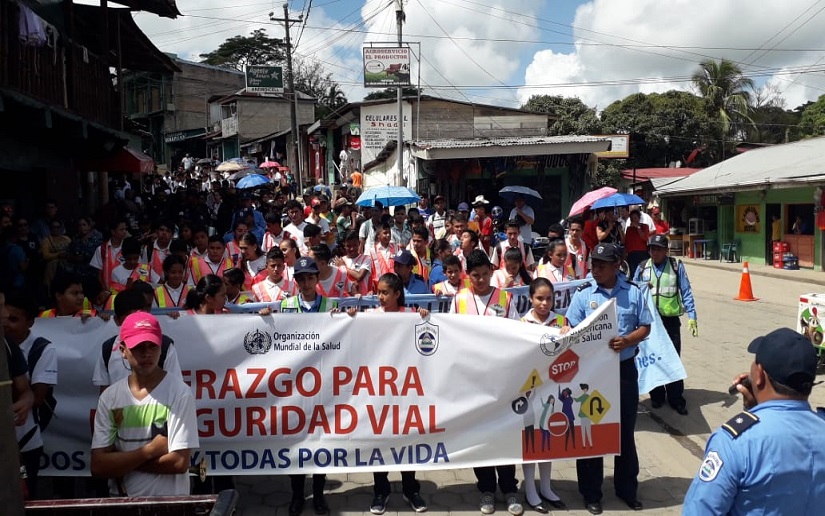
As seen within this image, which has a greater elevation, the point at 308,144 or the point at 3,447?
the point at 308,144

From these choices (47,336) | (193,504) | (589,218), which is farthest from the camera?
(589,218)

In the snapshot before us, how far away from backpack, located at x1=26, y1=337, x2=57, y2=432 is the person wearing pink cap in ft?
3.23

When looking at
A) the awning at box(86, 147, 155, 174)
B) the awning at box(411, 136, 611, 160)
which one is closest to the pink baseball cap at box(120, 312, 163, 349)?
the awning at box(86, 147, 155, 174)

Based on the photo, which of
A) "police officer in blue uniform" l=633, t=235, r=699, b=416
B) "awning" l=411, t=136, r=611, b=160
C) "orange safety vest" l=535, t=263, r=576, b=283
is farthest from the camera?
"awning" l=411, t=136, r=611, b=160

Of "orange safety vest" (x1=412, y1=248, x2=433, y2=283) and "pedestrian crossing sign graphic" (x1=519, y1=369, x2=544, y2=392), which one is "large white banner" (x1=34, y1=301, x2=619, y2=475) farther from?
"orange safety vest" (x1=412, y1=248, x2=433, y2=283)

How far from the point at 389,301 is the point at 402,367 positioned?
0.51 m

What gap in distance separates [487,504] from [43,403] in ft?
9.89

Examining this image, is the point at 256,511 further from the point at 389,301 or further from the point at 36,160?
the point at 36,160

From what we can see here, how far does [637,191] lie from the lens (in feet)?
109

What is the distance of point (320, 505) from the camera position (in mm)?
4902

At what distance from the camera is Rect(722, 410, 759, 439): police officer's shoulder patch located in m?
2.38

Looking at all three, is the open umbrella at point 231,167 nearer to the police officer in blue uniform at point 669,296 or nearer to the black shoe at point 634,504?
the police officer in blue uniform at point 669,296

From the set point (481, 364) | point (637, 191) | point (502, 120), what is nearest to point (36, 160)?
point (481, 364)

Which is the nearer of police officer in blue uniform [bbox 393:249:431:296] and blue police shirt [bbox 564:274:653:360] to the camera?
blue police shirt [bbox 564:274:653:360]
